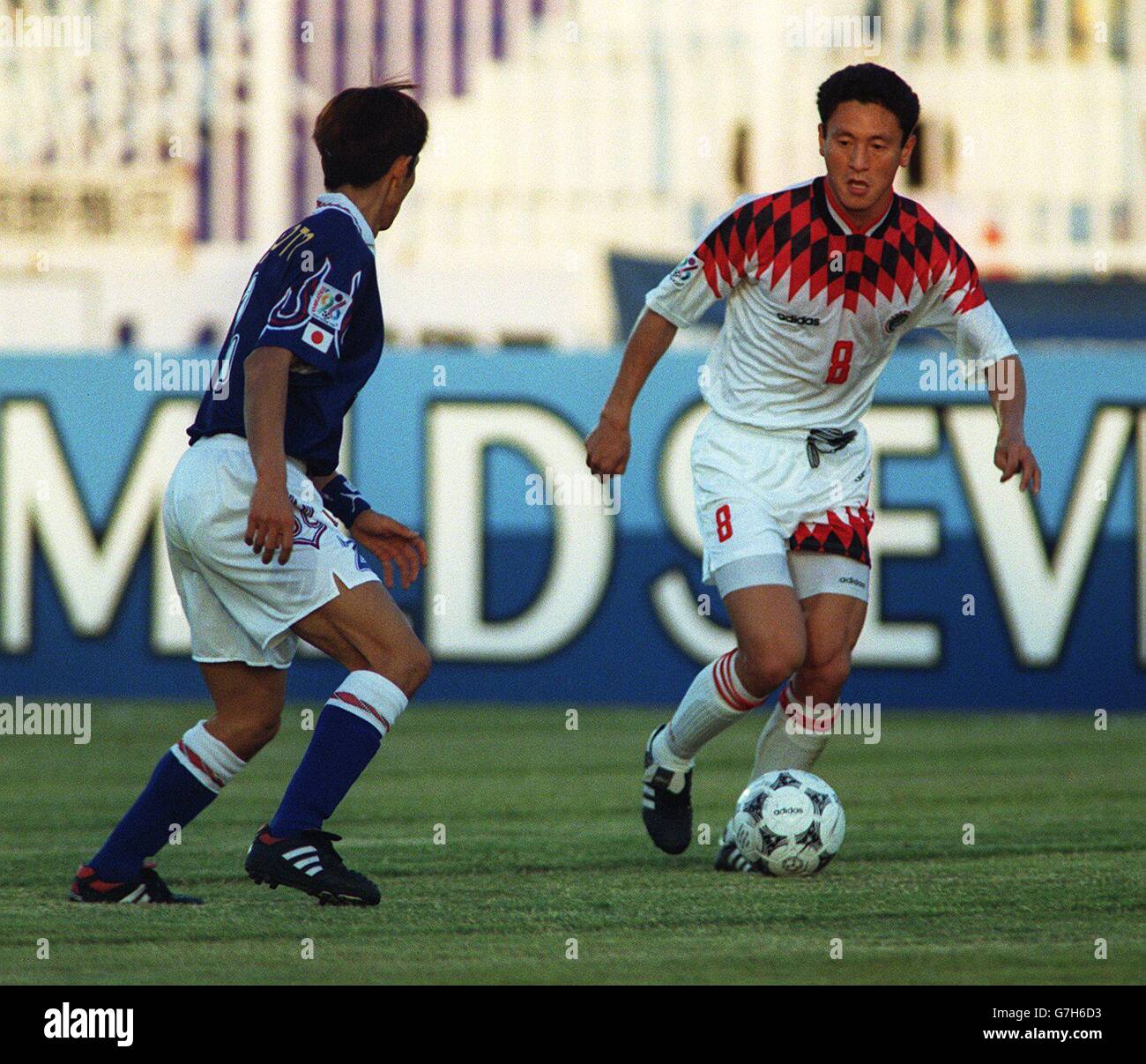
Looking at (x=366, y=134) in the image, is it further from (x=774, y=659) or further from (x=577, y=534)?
(x=577, y=534)

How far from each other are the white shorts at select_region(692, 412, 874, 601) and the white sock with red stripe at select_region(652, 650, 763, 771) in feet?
0.80

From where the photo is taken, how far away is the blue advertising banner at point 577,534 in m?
10.3

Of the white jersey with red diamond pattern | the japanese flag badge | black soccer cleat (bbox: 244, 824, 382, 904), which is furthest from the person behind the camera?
the white jersey with red diamond pattern

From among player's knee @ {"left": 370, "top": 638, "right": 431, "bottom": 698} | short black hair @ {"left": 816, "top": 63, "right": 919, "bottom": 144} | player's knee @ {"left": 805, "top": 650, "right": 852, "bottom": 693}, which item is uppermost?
short black hair @ {"left": 816, "top": 63, "right": 919, "bottom": 144}

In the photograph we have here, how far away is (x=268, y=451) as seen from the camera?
4.73 metres

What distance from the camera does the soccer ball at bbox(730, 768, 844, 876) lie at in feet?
18.2

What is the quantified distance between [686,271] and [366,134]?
1135mm

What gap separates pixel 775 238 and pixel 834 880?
1.69 meters

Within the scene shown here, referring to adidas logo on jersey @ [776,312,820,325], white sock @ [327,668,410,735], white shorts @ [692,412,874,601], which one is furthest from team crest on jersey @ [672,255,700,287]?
white sock @ [327,668,410,735]

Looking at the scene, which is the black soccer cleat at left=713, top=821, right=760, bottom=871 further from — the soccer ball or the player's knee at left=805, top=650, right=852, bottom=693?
the player's knee at left=805, top=650, right=852, bottom=693

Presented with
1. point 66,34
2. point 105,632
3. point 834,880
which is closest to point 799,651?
point 834,880

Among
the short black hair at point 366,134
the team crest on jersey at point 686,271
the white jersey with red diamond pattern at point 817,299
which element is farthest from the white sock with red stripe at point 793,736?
the short black hair at point 366,134

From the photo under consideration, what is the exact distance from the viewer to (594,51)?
16.1 meters
